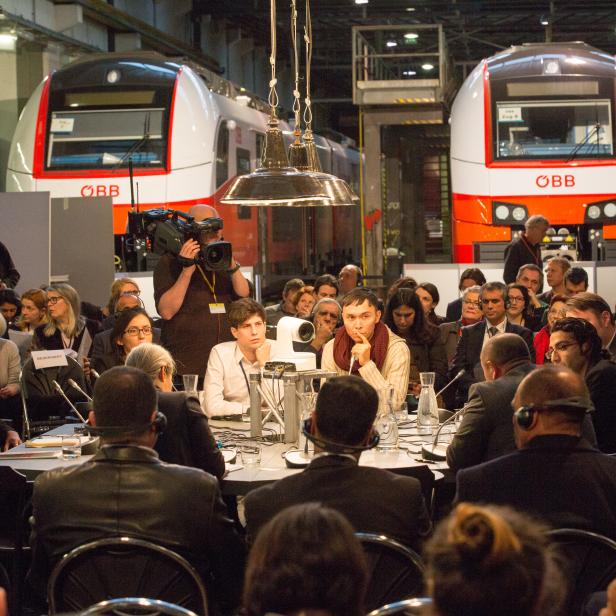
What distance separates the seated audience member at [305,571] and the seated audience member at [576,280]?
6796 millimetres

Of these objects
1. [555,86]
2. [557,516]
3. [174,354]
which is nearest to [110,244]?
[174,354]

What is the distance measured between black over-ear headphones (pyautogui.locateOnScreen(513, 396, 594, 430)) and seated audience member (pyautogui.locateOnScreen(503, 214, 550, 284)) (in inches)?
309

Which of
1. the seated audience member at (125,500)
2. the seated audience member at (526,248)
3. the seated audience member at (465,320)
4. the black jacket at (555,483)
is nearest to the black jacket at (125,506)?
the seated audience member at (125,500)

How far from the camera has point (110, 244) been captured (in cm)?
1155

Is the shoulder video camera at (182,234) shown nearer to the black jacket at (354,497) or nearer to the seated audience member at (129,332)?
the seated audience member at (129,332)

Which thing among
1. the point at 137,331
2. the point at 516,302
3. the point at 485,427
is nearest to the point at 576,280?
the point at 516,302

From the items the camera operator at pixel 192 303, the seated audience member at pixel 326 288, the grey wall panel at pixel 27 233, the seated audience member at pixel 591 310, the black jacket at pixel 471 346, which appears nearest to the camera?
the seated audience member at pixel 591 310

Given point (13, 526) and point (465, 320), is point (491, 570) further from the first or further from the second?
point (465, 320)

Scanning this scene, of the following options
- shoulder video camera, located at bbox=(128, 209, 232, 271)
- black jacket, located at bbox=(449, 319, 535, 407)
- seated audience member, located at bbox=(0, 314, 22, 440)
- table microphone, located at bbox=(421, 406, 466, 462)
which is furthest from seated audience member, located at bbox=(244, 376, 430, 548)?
seated audience member, located at bbox=(0, 314, 22, 440)

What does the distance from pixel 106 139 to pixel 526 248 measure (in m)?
5.22

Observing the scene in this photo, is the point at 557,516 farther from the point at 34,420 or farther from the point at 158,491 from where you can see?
the point at 34,420

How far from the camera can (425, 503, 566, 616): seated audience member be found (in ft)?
6.95

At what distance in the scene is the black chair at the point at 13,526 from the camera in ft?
15.7

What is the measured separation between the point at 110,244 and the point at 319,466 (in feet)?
27.0
